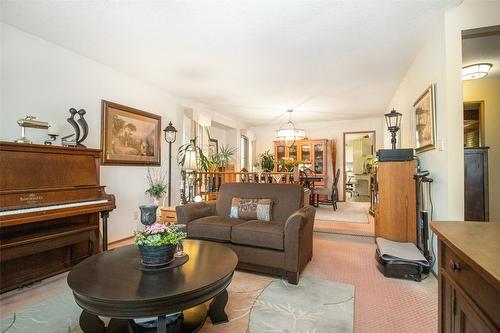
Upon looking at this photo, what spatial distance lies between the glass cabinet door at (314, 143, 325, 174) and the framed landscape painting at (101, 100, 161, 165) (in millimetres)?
4545

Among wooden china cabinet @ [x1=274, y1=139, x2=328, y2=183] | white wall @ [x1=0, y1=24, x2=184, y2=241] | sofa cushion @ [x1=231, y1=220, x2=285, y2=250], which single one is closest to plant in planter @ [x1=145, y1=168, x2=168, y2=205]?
white wall @ [x1=0, y1=24, x2=184, y2=241]

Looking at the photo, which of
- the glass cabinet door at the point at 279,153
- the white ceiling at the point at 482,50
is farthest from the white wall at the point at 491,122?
the glass cabinet door at the point at 279,153

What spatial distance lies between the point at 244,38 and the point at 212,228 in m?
2.18

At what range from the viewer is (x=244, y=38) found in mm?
2730

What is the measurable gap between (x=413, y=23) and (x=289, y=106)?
3.21 m

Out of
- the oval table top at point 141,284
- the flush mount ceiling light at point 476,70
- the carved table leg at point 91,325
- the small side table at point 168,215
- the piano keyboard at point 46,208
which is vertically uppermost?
the flush mount ceiling light at point 476,70

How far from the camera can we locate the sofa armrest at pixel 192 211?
9.41ft

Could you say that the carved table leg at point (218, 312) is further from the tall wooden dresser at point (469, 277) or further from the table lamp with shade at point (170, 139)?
the table lamp with shade at point (170, 139)

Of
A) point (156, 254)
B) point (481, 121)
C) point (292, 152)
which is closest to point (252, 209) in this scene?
point (156, 254)

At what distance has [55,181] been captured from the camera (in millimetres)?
2432

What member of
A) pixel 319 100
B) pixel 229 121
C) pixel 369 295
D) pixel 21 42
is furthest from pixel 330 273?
pixel 229 121

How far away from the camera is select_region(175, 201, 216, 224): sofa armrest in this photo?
9.41 ft

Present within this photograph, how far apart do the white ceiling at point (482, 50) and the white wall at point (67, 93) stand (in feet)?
15.2

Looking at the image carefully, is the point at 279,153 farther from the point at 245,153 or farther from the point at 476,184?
the point at 476,184
